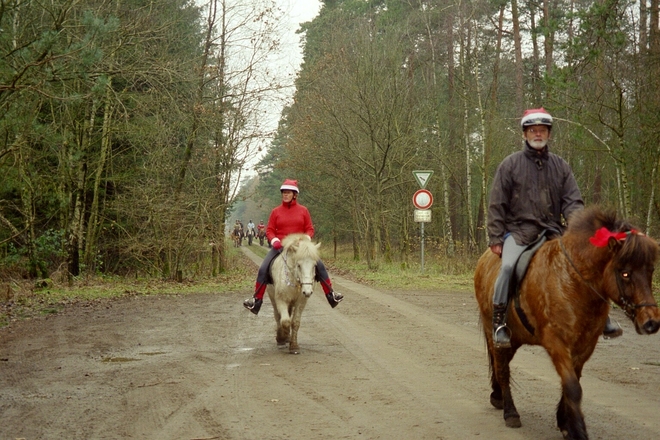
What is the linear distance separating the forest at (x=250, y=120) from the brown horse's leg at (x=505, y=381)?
26.3 ft

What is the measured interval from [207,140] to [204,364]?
16.9 m

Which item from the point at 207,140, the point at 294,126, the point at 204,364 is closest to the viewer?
the point at 204,364

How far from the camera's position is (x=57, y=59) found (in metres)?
12.1

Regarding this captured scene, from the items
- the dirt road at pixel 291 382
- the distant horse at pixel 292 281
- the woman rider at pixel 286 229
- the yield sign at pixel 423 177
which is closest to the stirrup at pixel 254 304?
→ the woman rider at pixel 286 229

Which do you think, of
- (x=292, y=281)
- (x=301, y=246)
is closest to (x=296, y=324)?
(x=292, y=281)

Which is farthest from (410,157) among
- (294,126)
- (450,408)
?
(450,408)

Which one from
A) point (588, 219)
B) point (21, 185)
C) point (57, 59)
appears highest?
point (57, 59)

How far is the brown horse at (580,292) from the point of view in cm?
514

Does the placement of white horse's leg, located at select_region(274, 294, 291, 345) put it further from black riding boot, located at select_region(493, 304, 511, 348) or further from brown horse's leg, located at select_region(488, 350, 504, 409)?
black riding boot, located at select_region(493, 304, 511, 348)

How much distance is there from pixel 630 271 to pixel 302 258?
590cm

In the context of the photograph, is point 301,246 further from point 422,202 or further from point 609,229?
point 422,202

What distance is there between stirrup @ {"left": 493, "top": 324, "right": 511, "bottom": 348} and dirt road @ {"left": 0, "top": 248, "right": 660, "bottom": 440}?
69cm

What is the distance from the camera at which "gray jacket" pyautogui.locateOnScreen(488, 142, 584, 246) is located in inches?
249

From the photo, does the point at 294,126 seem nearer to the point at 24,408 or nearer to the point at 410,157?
the point at 410,157
